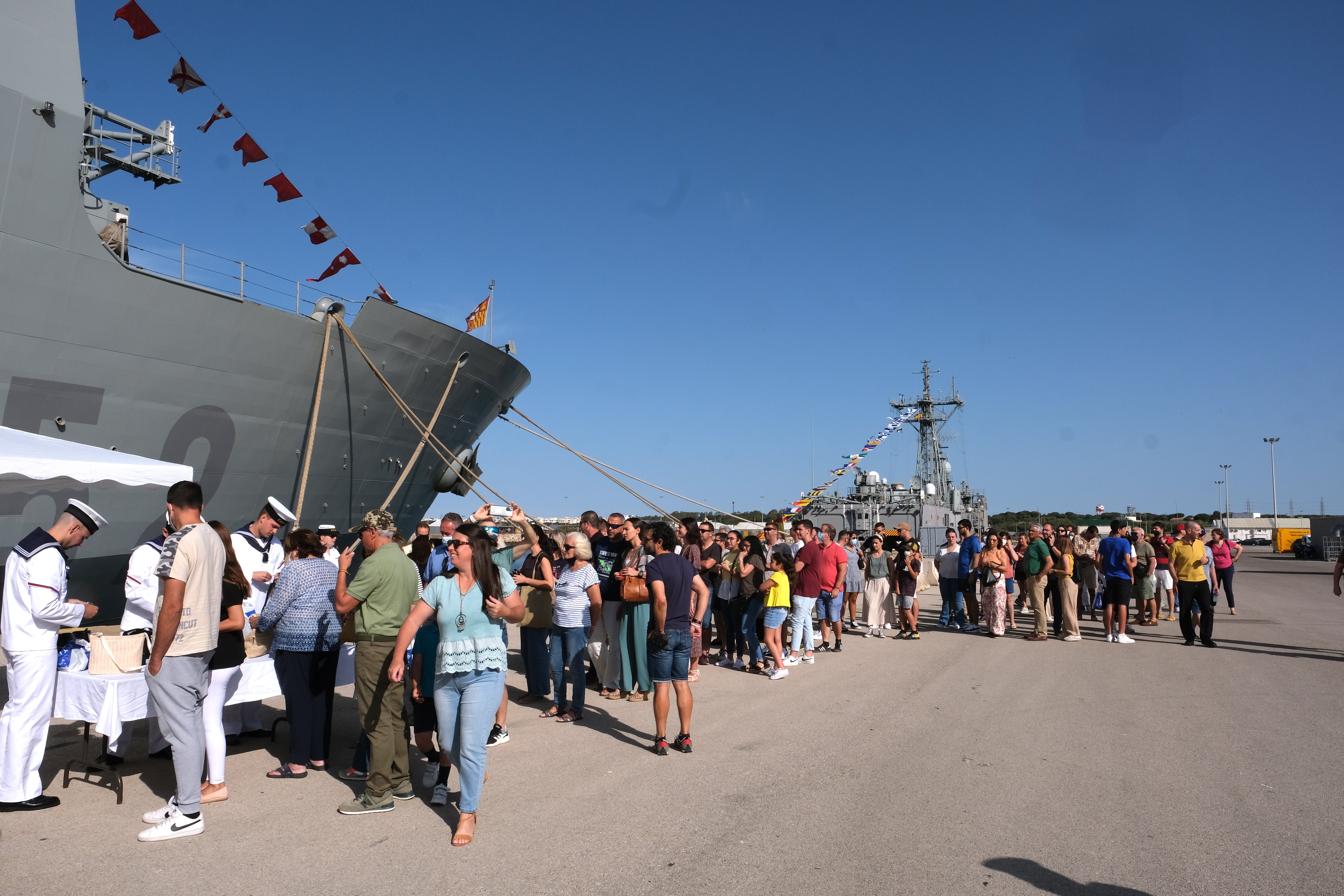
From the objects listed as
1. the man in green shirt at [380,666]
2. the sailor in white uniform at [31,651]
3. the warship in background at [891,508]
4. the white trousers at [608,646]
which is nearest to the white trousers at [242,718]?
the sailor in white uniform at [31,651]

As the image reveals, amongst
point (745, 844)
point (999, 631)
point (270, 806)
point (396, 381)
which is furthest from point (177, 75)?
point (999, 631)

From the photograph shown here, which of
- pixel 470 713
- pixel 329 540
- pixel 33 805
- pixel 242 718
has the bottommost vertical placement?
pixel 33 805

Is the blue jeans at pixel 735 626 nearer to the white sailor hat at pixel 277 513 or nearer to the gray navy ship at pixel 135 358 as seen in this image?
the white sailor hat at pixel 277 513

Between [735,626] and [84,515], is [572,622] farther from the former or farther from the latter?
[84,515]

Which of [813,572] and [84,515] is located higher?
[84,515]

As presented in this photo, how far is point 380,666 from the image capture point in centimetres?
443

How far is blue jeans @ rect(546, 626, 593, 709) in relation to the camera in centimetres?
650

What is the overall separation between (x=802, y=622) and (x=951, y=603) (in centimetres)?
486

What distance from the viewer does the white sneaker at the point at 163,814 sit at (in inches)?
160

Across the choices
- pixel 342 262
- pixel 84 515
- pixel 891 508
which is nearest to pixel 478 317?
pixel 342 262

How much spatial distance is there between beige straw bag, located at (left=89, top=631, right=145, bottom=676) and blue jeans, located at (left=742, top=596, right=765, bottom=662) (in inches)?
233

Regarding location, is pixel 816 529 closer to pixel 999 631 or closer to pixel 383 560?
pixel 999 631

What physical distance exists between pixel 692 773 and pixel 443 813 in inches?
62.6

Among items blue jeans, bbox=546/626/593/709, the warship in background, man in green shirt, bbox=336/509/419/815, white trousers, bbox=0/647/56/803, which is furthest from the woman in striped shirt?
the warship in background
